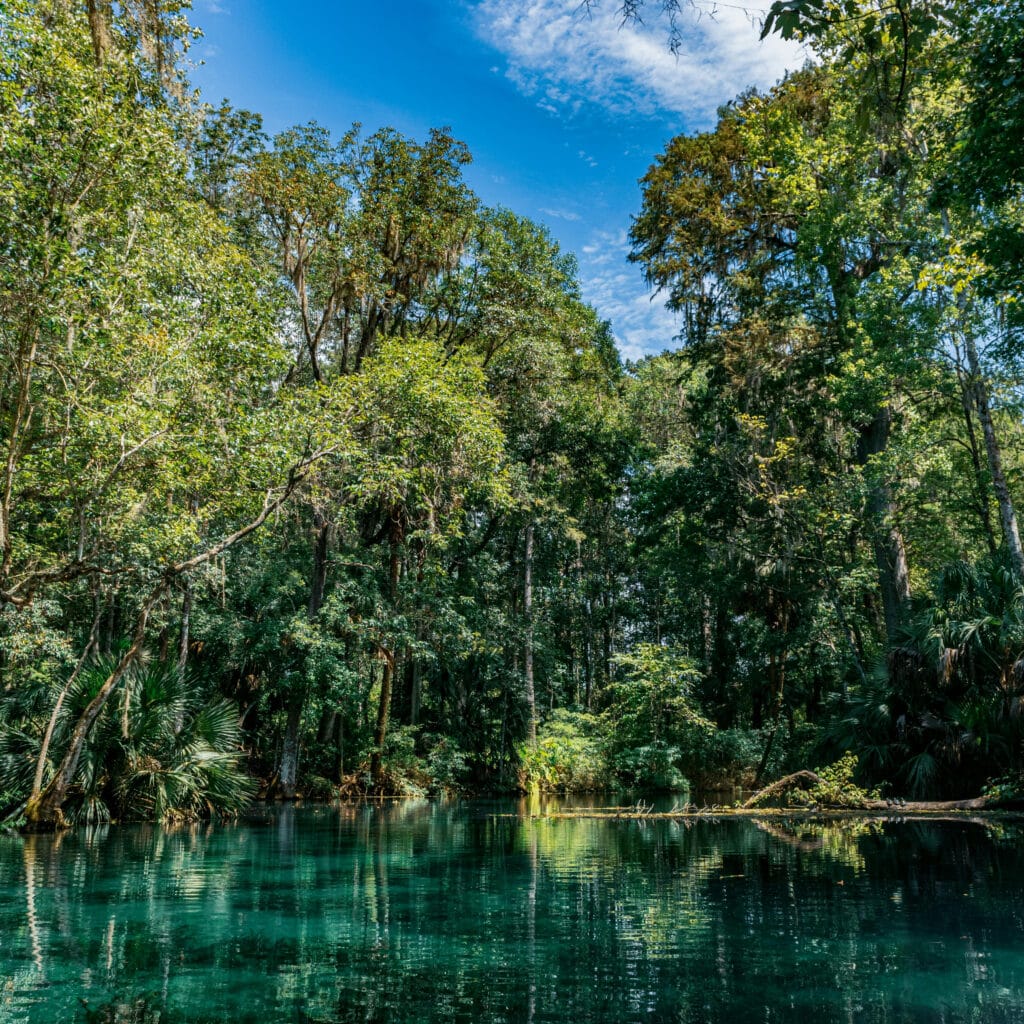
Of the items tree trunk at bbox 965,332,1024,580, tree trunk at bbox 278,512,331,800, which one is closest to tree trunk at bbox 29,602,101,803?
tree trunk at bbox 278,512,331,800

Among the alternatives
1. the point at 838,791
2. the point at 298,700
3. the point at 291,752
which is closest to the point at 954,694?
the point at 838,791

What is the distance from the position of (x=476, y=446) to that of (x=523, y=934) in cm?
1453

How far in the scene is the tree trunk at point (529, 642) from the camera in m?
24.4

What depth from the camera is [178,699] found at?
1362 centimetres

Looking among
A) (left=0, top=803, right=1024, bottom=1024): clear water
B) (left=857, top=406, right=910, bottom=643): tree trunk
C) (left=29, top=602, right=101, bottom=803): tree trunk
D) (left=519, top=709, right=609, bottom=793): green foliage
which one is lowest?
(left=519, top=709, right=609, bottom=793): green foliage

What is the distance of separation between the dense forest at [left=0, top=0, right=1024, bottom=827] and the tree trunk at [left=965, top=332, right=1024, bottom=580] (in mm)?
194

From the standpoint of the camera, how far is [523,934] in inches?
185

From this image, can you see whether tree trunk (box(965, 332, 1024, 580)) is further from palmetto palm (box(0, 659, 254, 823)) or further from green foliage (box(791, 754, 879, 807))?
palmetto palm (box(0, 659, 254, 823))

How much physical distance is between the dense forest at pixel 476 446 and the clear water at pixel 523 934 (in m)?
3.71

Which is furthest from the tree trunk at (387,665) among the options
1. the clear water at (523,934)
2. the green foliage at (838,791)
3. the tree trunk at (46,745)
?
the clear water at (523,934)

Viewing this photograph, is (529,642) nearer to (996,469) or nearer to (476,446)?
(476,446)

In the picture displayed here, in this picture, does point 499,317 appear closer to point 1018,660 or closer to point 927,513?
point 927,513

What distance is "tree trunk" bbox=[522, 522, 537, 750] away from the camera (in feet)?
80.1

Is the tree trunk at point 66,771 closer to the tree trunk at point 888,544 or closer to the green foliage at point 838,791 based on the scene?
the green foliage at point 838,791
